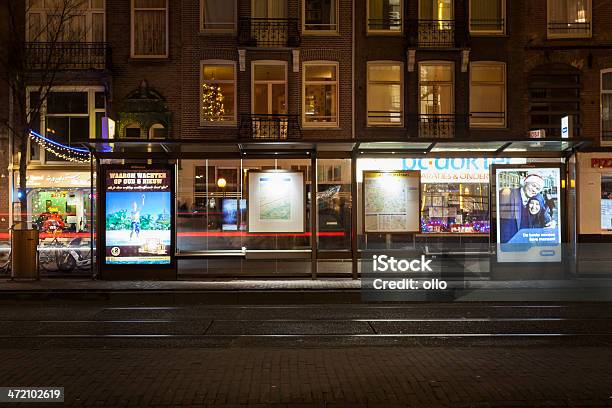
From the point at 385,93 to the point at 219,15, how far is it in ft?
22.9

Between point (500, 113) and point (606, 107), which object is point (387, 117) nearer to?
point (500, 113)

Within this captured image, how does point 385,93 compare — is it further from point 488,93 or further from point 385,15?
point 488,93

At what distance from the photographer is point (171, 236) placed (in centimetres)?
1455

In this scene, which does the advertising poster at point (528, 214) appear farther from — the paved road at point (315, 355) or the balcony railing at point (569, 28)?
the balcony railing at point (569, 28)

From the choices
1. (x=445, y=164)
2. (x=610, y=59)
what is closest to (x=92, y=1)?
(x=445, y=164)

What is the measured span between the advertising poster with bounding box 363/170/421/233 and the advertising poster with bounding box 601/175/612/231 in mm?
10832

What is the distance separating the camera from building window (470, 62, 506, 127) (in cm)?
2269

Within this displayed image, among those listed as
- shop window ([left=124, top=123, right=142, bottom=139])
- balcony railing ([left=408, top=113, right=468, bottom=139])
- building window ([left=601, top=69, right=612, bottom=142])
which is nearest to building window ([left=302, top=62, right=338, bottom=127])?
balcony railing ([left=408, top=113, right=468, bottom=139])

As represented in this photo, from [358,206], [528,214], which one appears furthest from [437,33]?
[528,214]

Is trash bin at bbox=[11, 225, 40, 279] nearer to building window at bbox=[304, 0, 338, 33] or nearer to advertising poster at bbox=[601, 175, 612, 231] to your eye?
building window at bbox=[304, 0, 338, 33]

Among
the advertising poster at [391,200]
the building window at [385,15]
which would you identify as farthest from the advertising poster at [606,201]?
the advertising poster at [391,200]

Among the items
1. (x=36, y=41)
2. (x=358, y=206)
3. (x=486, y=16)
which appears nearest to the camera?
(x=358, y=206)

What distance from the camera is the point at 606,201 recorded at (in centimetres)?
2212

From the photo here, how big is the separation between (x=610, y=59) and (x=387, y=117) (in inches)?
341
